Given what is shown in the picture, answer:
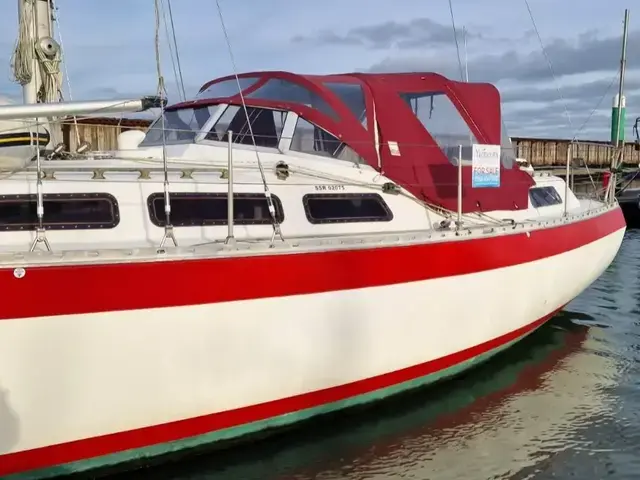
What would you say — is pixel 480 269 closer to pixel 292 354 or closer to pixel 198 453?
pixel 292 354

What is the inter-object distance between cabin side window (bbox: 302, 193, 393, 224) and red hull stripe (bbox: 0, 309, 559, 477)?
134 cm

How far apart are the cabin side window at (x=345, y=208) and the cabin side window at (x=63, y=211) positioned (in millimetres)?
1618

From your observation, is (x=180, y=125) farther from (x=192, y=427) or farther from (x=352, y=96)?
(x=192, y=427)

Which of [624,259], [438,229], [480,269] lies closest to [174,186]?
[438,229]

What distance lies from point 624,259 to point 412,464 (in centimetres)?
1184

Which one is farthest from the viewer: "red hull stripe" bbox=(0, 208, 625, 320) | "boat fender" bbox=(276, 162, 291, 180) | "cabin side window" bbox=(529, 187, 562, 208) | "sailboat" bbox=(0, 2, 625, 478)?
"cabin side window" bbox=(529, 187, 562, 208)

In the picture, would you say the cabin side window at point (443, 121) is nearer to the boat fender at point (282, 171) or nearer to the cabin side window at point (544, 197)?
the cabin side window at point (544, 197)

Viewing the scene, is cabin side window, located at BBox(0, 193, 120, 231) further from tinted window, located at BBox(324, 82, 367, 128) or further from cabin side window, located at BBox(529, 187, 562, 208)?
cabin side window, located at BBox(529, 187, 562, 208)

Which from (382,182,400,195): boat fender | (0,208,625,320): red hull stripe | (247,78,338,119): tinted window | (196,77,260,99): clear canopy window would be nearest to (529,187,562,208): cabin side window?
(0,208,625,320): red hull stripe

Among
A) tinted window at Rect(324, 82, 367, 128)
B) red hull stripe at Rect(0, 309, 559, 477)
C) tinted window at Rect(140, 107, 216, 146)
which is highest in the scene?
tinted window at Rect(324, 82, 367, 128)

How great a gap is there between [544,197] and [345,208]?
12.6 ft

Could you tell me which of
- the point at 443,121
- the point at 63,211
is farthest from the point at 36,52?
the point at 443,121

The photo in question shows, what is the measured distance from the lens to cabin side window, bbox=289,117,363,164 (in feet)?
20.7

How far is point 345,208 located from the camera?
234 inches
